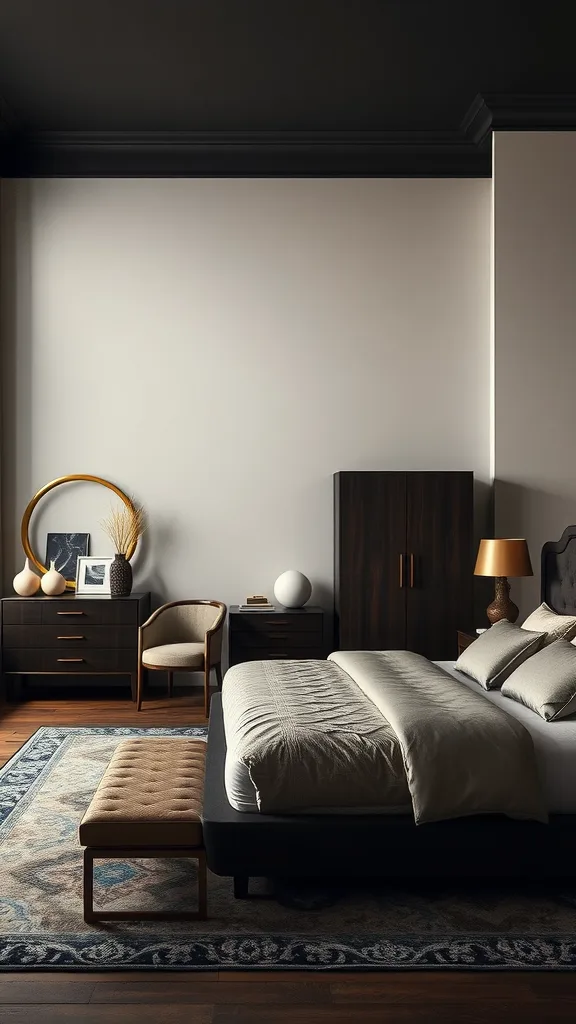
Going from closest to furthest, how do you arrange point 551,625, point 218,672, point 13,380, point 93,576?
1. point 551,625
2. point 218,672
3. point 93,576
4. point 13,380

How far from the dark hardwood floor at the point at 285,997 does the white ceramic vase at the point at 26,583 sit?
3.66m

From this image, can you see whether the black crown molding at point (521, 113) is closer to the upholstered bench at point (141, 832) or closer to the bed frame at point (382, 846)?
the bed frame at point (382, 846)

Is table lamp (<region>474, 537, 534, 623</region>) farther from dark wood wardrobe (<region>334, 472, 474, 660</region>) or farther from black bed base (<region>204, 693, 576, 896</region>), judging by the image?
black bed base (<region>204, 693, 576, 896</region>)

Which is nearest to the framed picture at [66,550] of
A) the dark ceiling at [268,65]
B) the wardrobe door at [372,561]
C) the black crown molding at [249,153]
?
the wardrobe door at [372,561]

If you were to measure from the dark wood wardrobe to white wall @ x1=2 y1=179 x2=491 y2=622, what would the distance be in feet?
1.61

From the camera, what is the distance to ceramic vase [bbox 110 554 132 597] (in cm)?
579

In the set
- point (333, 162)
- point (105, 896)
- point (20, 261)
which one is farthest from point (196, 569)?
point (105, 896)

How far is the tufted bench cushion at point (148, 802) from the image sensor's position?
8.41 ft

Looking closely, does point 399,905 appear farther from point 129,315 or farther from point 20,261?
point 20,261

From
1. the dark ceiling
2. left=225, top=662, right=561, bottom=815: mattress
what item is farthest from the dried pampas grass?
left=225, top=662, right=561, bottom=815: mattress

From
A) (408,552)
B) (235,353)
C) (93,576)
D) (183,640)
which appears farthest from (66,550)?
(408,552)

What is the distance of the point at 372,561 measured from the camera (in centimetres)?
566

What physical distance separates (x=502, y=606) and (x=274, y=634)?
1.49m

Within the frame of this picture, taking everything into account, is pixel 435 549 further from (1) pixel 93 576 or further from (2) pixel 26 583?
(2) pixel 26 583
